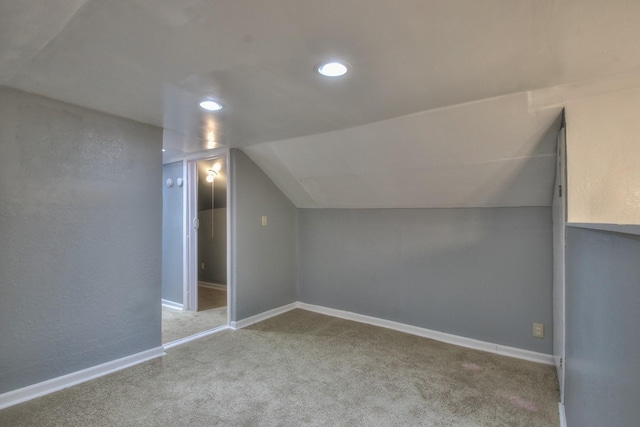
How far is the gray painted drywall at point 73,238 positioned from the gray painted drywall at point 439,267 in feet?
6.38

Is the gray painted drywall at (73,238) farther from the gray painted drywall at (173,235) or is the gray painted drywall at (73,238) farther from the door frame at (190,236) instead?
the gray painted drywall at (173,235)

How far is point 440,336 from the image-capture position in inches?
126

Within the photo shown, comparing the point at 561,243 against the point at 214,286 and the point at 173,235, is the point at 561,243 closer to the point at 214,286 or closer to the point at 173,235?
the point at 173,235

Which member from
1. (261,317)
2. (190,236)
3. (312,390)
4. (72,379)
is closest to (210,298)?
(190,236)

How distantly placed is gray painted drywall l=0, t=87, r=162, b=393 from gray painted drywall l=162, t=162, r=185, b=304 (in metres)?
1.47

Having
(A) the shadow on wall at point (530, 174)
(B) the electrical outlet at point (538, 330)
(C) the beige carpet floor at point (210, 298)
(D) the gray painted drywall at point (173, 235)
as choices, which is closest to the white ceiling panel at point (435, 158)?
(A) the shadow on wall at point (530, 174)

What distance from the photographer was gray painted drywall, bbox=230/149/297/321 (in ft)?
11.8

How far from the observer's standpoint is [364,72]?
176 centimetres

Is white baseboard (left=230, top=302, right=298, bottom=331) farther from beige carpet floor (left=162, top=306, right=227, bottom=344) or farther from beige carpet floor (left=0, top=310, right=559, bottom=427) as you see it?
beige carpet floor (left=0, top=310, right=559, bottom=427)

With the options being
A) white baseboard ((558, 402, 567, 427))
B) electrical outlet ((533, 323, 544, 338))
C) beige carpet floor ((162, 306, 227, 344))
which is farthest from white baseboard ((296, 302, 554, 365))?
beige carpet floor ((162, 306, 227, 344))

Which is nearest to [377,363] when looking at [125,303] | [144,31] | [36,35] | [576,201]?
[576,201]

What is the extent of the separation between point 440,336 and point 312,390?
5.04 feet

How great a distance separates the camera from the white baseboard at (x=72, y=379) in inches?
82.2

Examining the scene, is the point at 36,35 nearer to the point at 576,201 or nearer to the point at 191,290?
the point at 576,201
